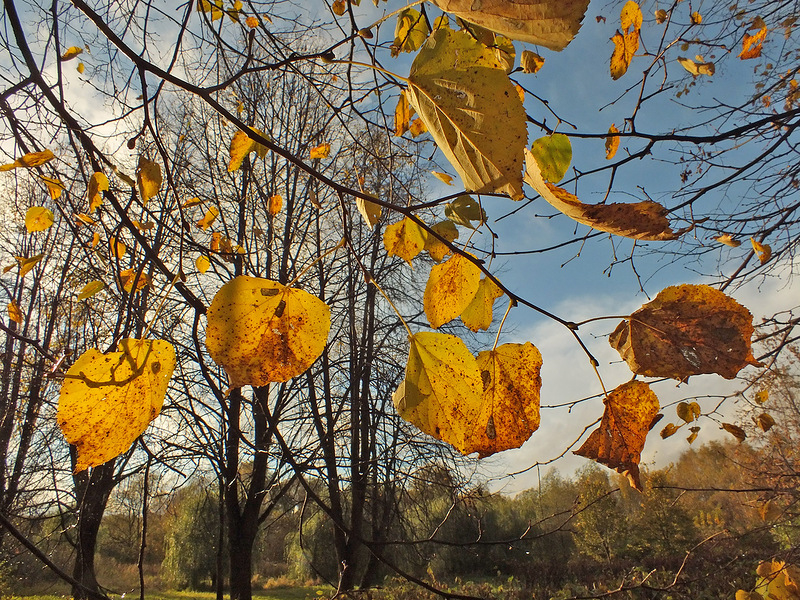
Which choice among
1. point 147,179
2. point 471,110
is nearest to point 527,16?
point 471,110

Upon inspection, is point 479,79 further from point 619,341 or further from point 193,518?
point 193,518

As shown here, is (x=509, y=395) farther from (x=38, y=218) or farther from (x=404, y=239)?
(x=38, y=218)

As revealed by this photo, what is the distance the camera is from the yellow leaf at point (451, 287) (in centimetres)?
34

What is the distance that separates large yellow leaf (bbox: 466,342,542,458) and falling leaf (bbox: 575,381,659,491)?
6 centimetres

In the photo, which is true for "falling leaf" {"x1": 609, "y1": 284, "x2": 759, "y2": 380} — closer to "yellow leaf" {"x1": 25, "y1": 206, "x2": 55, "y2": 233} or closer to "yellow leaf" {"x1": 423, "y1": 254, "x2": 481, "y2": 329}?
"yellow leaf" {"x1": 423, "y1": 254, "x2": 481, "y2": 329}

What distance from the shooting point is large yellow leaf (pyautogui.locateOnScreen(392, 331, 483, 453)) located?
0.91 ft

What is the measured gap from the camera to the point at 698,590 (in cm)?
564

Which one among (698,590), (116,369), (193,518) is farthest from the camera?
(193,518)

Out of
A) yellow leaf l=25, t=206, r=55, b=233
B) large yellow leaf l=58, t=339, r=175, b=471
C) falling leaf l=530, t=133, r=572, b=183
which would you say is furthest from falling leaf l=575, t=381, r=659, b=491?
yellow leaf l=25, t=206, r=55, b=233

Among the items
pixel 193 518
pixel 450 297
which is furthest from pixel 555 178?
pixel 193 518

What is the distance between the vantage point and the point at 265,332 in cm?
29

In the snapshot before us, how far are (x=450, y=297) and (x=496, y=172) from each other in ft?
0.52

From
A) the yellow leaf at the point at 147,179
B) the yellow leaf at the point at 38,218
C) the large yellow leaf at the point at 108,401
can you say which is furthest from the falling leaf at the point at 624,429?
the yellow leaf at the point at 38,218

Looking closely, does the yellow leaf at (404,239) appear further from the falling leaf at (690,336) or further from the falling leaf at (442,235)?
the falling leaf at (690,336)
